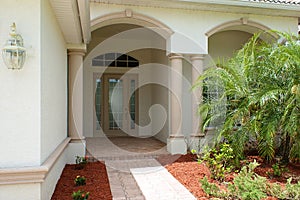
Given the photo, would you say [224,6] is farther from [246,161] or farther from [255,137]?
Answer: [246,161]

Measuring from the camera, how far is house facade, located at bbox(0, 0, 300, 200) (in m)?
3.17

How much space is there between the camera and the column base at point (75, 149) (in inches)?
255

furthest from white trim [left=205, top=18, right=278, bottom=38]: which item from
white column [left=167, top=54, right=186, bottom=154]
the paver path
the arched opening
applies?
the paver path

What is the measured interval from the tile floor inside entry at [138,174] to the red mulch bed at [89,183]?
147 mm

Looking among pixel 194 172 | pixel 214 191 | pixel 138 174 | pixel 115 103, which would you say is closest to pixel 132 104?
pixel 115 103

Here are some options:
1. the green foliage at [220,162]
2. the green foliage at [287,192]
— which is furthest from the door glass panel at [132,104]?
the green foliage at [287,192]

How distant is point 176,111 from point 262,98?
8.73 feet

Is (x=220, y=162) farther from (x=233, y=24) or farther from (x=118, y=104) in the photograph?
(x=118, y=104)

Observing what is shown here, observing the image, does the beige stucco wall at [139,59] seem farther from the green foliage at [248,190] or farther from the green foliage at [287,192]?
the green foliage at [287,192]

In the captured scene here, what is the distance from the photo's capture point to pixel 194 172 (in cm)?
544

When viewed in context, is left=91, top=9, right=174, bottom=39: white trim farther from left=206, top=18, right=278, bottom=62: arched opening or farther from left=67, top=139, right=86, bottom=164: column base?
left=67, top=139, right=86, bottom=164: column base

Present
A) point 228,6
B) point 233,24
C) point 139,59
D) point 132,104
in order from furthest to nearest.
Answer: point 132,104, point 139,59, point 233,24, point 228,6

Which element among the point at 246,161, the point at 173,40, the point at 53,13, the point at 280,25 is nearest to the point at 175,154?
the point at 246,161

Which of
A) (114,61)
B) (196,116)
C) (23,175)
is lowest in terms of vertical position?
(23,175)
